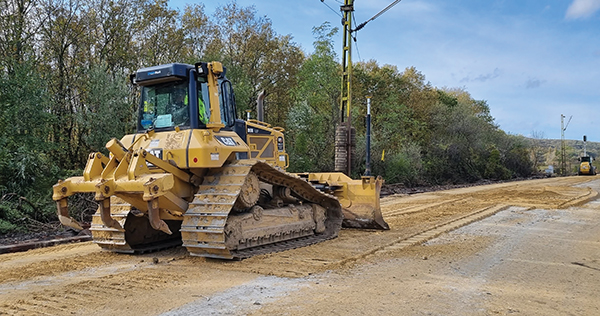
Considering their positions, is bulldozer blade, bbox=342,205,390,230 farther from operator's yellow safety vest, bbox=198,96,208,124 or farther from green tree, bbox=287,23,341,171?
green tree, bbox=287,23,341,171

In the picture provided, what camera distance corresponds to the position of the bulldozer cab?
6.91 m

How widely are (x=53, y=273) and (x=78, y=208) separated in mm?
6668

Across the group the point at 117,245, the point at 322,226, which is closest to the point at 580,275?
the point at 322,226

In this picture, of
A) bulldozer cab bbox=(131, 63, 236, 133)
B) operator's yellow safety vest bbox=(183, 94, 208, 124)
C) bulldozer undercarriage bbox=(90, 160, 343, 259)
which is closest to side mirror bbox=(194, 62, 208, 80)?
bulldozer cab bbox=(131, 63, 236, 133)

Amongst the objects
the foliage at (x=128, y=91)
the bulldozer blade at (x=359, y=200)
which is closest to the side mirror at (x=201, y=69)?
the bulldozer blade at (x=359, y=200)

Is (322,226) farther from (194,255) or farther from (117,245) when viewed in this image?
(117,245)

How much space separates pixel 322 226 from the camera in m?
8.52

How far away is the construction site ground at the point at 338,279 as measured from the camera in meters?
4.41

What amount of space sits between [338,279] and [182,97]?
3490mm

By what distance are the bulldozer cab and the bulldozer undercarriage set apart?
83cm

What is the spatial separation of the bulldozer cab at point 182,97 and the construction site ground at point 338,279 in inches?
77.2

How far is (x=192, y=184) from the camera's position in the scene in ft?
22.8

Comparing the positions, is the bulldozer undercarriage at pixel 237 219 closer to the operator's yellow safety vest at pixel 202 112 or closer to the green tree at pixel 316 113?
the operator's yellow safety vest at pixel 202 112

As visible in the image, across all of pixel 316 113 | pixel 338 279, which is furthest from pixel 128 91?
pixel 338 279
